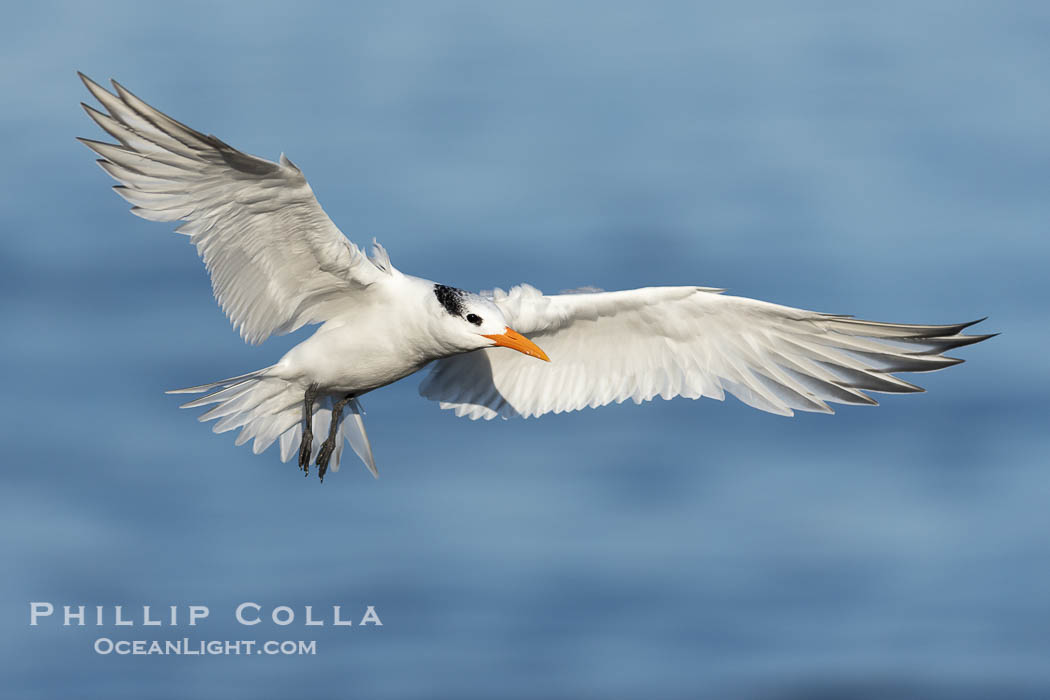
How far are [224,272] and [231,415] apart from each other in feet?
6.61

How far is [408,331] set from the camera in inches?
530

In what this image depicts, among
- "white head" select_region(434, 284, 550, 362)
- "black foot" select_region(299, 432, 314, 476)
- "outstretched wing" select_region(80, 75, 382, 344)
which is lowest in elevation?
"black foot" select_region(299, 432, 314, 476)

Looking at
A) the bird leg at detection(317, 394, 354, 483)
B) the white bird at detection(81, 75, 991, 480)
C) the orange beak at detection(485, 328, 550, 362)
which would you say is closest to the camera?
the white bird at detection(81, 75, 991, 480)

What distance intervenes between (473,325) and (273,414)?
2.89m

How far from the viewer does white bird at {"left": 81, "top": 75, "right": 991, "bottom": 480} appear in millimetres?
12641

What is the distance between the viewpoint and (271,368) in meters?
14.2

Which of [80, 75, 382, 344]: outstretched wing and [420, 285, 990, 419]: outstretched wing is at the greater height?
[80, 75, 382, 344]: outstretched wing

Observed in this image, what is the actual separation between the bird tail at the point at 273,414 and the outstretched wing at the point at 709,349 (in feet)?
3.86

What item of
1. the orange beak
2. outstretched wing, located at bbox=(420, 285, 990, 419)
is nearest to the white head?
the orange beak

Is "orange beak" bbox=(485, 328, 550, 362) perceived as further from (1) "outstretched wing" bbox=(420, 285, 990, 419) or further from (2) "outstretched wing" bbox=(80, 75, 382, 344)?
(2) "outstretched wing" bbox=(80, 75, 382, 344)

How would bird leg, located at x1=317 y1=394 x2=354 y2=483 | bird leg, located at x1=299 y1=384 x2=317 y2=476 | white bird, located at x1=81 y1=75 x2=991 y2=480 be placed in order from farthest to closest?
bird leg, located at x1=317 y1=394 x2=354 y2=483 → bird leg, located at x1=299 y1=384 x2=317 y2=476 → white bird, located at x1=81 y1=75 x2=991 y2=480

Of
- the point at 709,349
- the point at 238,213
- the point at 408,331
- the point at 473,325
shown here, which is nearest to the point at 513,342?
the point at 473,325

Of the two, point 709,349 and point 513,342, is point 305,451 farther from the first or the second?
point 709,349

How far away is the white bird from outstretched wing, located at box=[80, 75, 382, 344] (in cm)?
1
